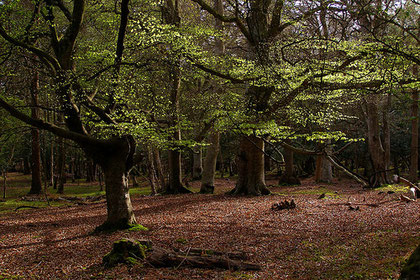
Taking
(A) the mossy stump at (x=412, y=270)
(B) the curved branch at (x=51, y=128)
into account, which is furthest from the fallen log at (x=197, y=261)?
(B) the curved branch at (x=51, y=128)

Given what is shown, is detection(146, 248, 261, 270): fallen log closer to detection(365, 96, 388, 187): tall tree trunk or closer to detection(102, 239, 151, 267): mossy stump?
detection(102, 239, 151, 267): mossy stump

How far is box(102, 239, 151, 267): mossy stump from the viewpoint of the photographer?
6477mm

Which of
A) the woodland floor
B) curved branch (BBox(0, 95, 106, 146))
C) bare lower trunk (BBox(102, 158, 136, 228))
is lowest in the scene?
the woodland floor

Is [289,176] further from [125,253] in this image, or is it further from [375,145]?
[125,253]

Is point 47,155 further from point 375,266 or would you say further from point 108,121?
point 375,266

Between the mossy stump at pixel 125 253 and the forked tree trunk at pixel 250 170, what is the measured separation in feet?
33.8

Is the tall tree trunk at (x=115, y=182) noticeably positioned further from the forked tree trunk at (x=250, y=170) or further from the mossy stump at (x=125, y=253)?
the forked tree trunk at (x=250, y=170)

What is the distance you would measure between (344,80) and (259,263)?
7.47m

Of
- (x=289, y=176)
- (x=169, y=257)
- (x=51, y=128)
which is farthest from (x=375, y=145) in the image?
(x=51, y=128)

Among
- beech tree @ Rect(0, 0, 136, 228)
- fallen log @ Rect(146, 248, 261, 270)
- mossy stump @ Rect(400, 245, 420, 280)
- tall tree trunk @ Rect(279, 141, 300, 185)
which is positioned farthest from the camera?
tall tree trunk @ Rect(279, 141, 300, 185)

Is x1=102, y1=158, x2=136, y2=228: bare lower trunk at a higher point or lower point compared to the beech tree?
lower

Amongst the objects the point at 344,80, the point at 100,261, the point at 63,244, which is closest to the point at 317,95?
the point at 344,80

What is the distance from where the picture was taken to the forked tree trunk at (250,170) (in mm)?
16297

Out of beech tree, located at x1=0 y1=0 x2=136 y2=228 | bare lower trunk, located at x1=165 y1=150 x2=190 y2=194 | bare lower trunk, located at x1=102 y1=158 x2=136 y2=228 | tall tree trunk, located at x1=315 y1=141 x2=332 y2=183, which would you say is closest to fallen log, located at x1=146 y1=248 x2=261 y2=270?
bare lower trunk, located at x1=102 y1=158 x2=136 y2=228
